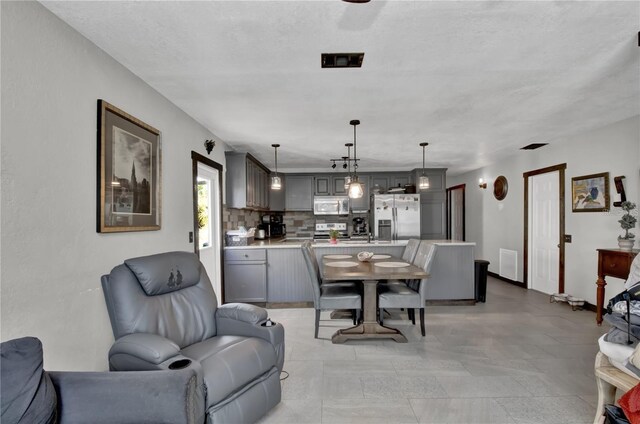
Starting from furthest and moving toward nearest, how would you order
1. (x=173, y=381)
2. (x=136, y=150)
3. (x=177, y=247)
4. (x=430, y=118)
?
(x=430, y=118) → (x=177, y=247) → (x=136, y=150) → (x=173, y=381)

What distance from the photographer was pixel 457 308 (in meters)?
4.50

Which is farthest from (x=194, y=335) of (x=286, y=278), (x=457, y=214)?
(x=457, y=214)

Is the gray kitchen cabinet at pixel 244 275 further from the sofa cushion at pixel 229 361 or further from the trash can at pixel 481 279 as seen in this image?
the trash can at pixel 481 279

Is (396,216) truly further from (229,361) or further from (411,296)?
(229,361)

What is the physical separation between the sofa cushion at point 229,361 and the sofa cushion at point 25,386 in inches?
26.2

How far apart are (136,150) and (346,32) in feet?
5.62

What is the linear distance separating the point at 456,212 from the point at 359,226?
317cm

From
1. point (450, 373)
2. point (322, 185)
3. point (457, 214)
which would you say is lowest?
point (450, 373)

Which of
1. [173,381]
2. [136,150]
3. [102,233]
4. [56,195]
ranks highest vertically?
[136,150]

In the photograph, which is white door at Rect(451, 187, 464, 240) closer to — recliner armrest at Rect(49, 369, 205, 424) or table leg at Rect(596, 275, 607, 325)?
table leg at Rect(596, 275, 607, 325)

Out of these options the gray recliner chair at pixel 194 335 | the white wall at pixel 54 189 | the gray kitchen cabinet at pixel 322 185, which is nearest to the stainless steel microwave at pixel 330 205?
the gray kitchen cabinet at pixel 322 185

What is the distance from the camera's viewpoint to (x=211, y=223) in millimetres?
4398

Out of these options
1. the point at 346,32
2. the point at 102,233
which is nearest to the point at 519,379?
the point at 346,32

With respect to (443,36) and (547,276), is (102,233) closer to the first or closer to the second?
(443,36)
